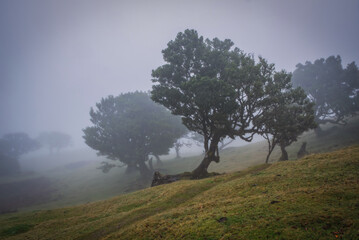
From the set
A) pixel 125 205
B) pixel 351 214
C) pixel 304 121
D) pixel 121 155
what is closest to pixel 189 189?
pixel 125 205

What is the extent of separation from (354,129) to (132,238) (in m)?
53.9

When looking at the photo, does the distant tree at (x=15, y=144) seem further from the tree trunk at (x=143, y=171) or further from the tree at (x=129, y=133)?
the tree trunk at (x=143, y=171)

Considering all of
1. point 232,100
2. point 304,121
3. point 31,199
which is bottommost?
point 31,199

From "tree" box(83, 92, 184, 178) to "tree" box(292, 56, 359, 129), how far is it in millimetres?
40236

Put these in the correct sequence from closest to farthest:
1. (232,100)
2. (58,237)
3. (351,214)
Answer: (351,214), (58,237), (232,100)

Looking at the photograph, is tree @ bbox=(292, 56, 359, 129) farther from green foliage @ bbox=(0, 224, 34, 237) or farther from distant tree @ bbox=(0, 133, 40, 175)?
distant tree @ bbox=(0, 133, 40, 175)

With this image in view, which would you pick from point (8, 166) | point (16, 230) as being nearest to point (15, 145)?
point (8, 166)

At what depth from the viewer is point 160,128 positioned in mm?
47344

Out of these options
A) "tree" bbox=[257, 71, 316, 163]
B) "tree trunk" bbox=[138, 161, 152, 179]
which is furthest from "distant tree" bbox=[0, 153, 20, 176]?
"tree" bbox=[257, 71, 316, 163]

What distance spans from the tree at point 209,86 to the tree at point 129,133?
991 inches

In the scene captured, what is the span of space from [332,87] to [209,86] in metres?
46.0

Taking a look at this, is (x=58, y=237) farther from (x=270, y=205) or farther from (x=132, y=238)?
(x=270, y=205)

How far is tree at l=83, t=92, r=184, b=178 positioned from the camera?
4625 cm

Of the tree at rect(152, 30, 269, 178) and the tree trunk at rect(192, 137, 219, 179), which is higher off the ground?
the tree at rect(152, 30, 269, 178)
